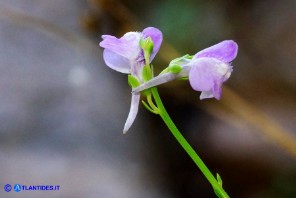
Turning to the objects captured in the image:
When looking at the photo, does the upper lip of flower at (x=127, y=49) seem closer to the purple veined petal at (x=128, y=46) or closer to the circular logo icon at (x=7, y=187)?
the purple veined petal at (x=128, y=46)

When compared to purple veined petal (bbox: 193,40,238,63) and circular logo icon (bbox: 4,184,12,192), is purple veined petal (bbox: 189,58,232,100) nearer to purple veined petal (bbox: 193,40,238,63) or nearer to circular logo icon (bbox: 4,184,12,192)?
purple veined petal (bbox: 193,40,238,63)

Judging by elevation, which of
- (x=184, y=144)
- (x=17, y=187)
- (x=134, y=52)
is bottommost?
(x=184, y=144)

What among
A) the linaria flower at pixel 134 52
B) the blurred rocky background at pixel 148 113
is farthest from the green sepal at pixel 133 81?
the blurred rocky background at pixel 148 113

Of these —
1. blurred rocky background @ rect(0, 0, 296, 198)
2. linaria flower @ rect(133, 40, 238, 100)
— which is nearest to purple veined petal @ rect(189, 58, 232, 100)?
linaria flower @ rect(133, 40, 238, 100)

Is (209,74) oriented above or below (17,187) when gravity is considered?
below

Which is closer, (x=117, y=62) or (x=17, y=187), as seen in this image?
(x=117, y=62)

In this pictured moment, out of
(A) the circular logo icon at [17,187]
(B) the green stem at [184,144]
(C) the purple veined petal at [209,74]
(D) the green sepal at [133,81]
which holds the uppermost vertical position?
(A) the circular logo icon at [17,187]

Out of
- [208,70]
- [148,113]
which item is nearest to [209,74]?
[208,70]

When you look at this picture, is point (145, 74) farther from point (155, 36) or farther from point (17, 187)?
point (17, 187)
